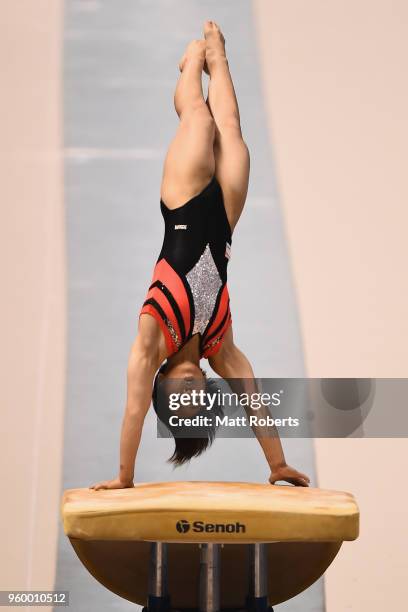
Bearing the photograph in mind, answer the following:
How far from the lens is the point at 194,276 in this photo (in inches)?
122

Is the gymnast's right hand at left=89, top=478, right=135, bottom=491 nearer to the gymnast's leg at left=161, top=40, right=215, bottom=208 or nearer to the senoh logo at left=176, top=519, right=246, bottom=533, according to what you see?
the senoh logo at left=176, top=519, right=246, bottom=533

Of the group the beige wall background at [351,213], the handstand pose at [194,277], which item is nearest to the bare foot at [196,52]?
the handstand pose at [194,277]

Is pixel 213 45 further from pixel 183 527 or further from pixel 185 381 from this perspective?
pixel 183 527

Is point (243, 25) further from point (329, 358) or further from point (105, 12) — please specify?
point (329, 358)

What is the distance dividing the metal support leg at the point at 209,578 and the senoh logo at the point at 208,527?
307 mm

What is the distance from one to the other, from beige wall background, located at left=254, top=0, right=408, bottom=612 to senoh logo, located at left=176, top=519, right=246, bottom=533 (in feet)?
5.96

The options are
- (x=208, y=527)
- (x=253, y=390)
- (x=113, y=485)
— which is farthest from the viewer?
(x=253, y=390)

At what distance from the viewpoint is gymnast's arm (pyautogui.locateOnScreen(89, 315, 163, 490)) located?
9.37 feet

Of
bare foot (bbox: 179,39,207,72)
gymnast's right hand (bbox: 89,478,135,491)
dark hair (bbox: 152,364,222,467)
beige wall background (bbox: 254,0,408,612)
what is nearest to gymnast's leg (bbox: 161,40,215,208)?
bare foot (bbox: 179,39,207,72)

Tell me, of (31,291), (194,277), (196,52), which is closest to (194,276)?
(194,277)

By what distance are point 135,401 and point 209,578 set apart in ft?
1.91

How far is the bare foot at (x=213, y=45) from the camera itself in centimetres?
351

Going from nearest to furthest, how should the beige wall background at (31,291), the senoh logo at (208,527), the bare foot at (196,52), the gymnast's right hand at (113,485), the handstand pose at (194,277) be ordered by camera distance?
the senoh logo at (208,527) < the gymnast's right hand at (113,485) < the handstand pose at (194,277) < the bare foot at (196,52) < the beige wall background at (31,291)

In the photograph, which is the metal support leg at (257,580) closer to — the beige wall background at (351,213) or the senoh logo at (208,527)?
the senoh logo at (208,527)
